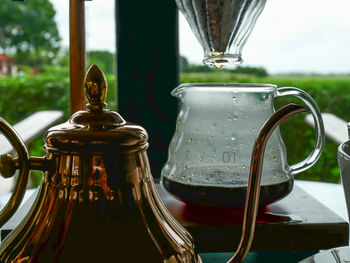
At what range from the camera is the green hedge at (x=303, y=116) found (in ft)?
9.27

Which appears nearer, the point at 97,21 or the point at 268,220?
the point at 268,220

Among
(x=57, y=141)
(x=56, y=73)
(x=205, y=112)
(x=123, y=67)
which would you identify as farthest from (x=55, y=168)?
(x=56, y=73)

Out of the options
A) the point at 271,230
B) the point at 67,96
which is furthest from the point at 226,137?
the point at 67,96

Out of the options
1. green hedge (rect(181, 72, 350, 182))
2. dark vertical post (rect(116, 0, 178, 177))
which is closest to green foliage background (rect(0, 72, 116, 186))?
green hedge (rect(181, 72, 350, 182))

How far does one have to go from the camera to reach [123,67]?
102cm

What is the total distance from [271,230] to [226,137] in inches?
5.3

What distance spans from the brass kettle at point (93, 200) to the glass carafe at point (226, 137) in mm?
198

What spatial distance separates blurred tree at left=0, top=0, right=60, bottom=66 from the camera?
3232 mm

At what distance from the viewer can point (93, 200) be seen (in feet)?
1.27

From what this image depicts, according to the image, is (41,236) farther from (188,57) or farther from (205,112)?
(188,57)

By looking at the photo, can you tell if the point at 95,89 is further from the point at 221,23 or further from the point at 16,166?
the point at 221,23

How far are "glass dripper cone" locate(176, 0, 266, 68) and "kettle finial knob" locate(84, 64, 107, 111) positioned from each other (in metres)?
0.26

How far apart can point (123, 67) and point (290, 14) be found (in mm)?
2111

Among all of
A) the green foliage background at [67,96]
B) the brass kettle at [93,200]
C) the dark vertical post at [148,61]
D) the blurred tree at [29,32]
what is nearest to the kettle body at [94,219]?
the brass kettle at [93,200]
